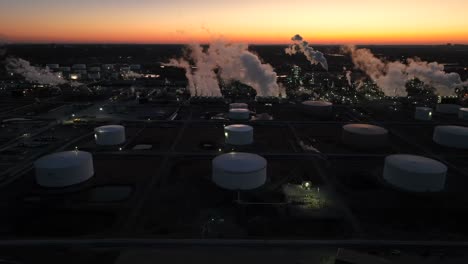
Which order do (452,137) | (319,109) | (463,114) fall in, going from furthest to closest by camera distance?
(319,109) < (463,114) < (452,137)

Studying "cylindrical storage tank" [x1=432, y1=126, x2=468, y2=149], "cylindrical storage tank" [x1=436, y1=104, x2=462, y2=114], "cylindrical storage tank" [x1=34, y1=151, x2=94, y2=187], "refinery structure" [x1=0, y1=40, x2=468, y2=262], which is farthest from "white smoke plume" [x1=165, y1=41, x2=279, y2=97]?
"cylindrical storage tank" [x1=34, y1=151, x2=94, y2=187]

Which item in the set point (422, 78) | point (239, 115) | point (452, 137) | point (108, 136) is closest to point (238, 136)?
point (239, 115)

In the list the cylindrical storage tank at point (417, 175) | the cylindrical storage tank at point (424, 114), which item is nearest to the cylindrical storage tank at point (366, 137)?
the cylindrical storage tank at point (417, 175)

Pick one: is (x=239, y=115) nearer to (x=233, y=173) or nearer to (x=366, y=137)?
(x=366, y=137)

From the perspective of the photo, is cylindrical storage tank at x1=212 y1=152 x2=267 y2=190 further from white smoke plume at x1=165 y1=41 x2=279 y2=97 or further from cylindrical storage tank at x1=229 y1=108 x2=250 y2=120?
white smoke plume at x1=165 y1=41 x2=279 y2=97

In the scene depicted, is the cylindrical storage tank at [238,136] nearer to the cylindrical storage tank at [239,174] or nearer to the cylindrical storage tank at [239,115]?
the cylindrical storage tank at [239,174]

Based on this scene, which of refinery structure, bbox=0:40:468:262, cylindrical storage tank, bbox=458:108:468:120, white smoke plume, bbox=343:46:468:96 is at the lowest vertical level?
refinery structure, bbox=0:40:468:262

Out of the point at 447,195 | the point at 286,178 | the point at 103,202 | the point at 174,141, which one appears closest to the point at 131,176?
the point at 103,202

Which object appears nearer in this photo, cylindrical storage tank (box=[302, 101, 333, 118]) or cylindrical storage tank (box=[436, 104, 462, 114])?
cylindrical storage tank (box=[302, 101, 333, 118])
